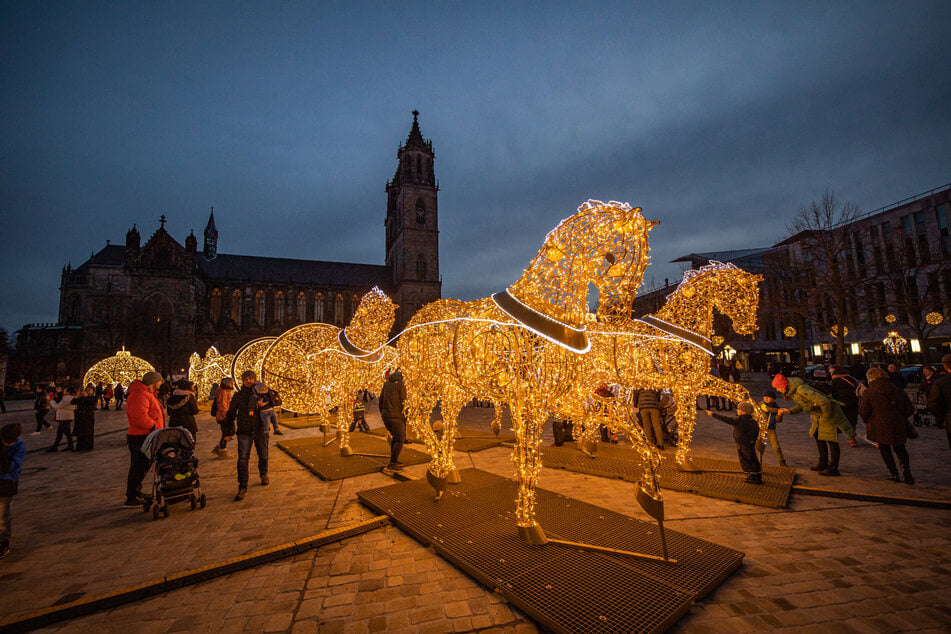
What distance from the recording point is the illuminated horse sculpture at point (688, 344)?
18.2 ft

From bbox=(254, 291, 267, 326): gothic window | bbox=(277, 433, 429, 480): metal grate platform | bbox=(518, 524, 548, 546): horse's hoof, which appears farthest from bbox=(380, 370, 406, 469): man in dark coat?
bbox=(254, 291, 267, 326): gothic window

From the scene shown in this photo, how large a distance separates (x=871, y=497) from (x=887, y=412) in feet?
4.16

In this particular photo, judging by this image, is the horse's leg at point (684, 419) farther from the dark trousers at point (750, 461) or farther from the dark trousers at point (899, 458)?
the dark trousers at point (899, 458)

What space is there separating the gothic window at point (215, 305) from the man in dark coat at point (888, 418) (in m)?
56.4

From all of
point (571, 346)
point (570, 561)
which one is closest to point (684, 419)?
point (570, 561)

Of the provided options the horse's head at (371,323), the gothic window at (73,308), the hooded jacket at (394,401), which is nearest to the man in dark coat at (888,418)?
the hooded jacket at (394,401)

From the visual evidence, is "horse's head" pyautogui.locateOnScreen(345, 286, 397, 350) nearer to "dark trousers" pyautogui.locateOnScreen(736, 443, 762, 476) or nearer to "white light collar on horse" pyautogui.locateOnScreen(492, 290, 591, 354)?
"white light collar on horse" pyautogui.locateOnScreen(492, 290, 591, 354)

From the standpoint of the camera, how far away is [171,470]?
4645mm

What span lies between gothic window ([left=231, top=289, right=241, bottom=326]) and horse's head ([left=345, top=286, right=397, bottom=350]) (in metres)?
48.5

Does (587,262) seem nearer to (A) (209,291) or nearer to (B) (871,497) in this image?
(B) (871,497)

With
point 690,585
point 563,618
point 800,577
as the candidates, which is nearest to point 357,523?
point 563,618

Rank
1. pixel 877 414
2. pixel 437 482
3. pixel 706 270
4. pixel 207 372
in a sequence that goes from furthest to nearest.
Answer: pixel 207 372 → pixel 706 270 → pixel 877 414 → pixel 437 482

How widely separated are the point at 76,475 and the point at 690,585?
8970 millimetres

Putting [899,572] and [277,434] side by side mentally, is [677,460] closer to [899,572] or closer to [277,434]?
[899,572]
